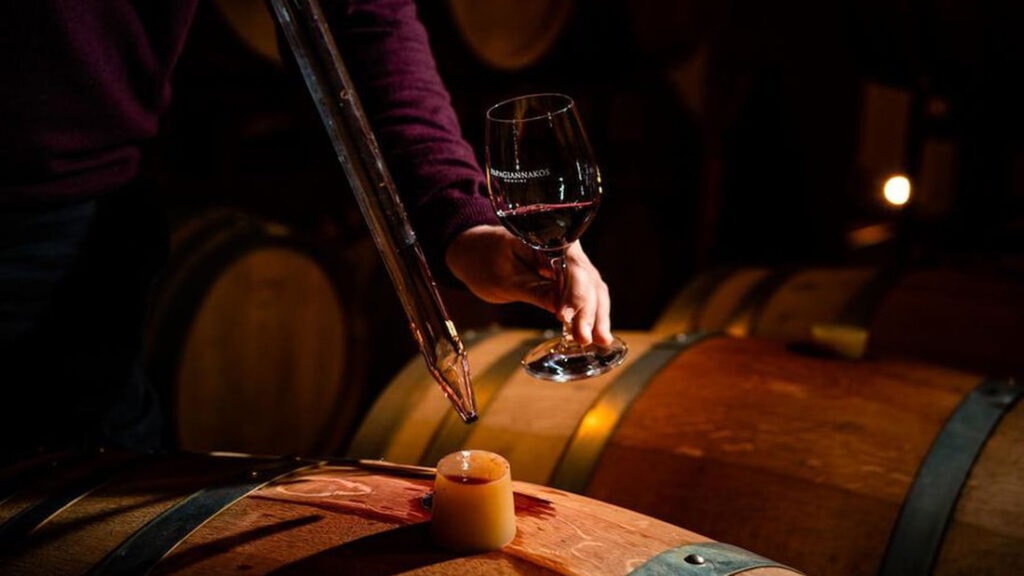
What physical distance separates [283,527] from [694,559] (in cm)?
40

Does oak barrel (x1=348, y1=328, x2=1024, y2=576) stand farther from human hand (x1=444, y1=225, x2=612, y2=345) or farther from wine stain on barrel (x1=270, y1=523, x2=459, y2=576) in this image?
wine stain on barrel (x1=270, y1=523, x2=459, y2=576)

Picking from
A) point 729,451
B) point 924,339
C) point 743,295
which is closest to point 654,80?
point 743,295

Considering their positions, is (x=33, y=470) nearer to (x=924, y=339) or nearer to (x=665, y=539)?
(x=665, y=539)

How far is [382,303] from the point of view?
2.94 metres

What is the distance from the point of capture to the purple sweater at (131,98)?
1.13 meters

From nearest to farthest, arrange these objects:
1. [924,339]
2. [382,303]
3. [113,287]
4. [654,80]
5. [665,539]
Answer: [665,539]
[113,287]
[924,339]
[382,303]
[654,80]

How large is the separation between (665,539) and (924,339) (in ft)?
5.57

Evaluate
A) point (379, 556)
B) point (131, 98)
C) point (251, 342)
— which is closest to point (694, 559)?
point (379, 556)

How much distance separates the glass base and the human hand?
55 mm

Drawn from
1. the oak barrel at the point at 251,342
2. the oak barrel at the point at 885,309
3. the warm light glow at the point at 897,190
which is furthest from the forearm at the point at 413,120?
the warm light glow at the point at 897,190

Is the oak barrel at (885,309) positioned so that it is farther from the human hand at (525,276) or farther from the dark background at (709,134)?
the human hand at (525,276)

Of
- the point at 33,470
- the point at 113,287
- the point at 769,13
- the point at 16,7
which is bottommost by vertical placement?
the point at 33,470

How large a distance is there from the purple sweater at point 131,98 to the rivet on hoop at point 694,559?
53cm

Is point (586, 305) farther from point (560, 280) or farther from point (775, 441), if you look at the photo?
point (775, 441)
